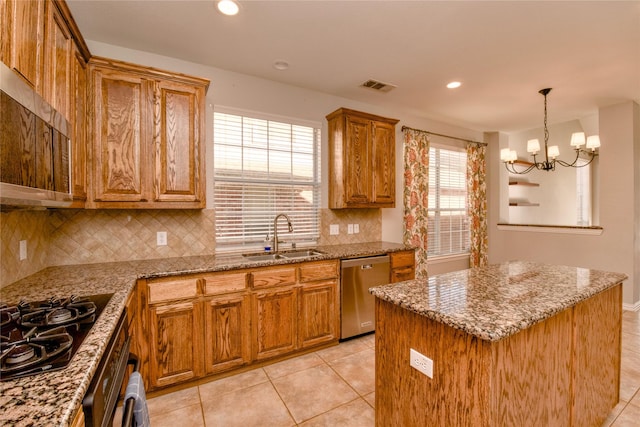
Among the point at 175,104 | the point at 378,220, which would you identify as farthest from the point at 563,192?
the point at 175,104

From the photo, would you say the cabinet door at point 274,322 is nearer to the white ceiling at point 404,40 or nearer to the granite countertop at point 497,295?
the granite countertop at point 497,295

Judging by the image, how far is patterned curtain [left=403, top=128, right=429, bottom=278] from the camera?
409cm

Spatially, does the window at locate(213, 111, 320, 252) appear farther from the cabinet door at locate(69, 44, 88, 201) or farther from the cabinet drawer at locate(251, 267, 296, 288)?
the cabinet door at locate(69, 44, 88, 201)

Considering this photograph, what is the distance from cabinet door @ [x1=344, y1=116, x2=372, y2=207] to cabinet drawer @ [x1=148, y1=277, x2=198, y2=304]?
181cm

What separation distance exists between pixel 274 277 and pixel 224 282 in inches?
16.7

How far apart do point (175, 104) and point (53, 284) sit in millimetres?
1528

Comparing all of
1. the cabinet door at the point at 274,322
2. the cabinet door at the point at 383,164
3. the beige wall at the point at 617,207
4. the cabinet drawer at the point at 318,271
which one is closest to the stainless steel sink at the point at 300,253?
the cabinet drawer at the point at 318,271

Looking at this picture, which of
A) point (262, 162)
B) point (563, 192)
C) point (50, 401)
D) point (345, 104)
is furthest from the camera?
point (563, 192)

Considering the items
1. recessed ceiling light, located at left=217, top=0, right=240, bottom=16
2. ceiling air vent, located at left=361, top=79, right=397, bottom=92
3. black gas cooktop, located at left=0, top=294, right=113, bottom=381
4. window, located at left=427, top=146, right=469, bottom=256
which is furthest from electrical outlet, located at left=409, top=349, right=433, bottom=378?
window, located at left=427, top=146, right=469, bottom=256

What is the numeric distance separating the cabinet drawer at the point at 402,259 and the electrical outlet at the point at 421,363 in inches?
74.6

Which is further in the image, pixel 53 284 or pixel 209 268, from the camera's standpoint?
pixel 209 268

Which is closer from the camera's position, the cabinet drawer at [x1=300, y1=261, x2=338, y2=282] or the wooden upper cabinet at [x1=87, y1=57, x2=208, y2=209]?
the wooden upper cabinet at [x1=87, y1=57, x2=208, y2=209]

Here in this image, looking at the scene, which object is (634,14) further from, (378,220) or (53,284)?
(53,284)

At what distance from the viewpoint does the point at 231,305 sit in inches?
92.5
